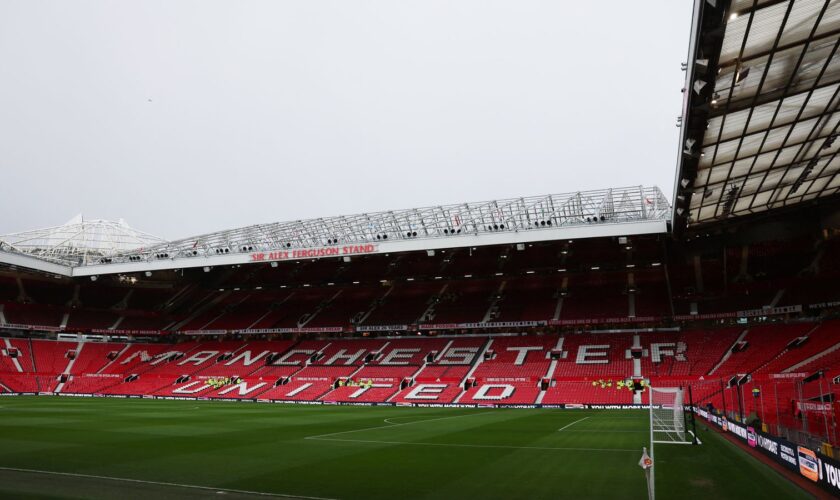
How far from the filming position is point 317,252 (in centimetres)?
4344

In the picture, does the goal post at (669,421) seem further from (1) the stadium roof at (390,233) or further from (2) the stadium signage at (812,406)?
(1) the stadium roof at (390,233)

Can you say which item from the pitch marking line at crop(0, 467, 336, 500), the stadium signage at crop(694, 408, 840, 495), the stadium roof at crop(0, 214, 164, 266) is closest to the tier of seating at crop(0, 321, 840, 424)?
the stadium roof at crop(0, 214, 164, 266)

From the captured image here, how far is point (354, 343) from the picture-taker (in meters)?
53.1

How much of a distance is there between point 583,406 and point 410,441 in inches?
862

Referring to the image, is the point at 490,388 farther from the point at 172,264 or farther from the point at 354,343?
the point at 172,264

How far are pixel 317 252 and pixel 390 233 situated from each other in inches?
235

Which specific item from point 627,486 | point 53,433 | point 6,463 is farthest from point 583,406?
point 6,463

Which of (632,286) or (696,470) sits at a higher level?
(632,286)

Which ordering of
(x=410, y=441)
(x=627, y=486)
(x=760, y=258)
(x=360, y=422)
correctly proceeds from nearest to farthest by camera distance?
(x=627, y=486) → (x=410, y=441) → (x=360, y=422) → (x=760, y=258)

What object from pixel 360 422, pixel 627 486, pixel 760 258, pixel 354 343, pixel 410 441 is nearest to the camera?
pixel 627 486

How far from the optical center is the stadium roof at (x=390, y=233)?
119 feet

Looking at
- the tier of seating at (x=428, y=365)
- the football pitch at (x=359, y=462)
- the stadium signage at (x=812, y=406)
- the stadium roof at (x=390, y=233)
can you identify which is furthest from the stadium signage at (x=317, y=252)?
the stadium signage at (x=812, y=406)

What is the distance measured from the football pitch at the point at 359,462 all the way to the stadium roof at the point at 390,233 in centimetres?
1653

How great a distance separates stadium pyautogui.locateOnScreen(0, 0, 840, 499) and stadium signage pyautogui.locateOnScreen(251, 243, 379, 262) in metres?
0.17
